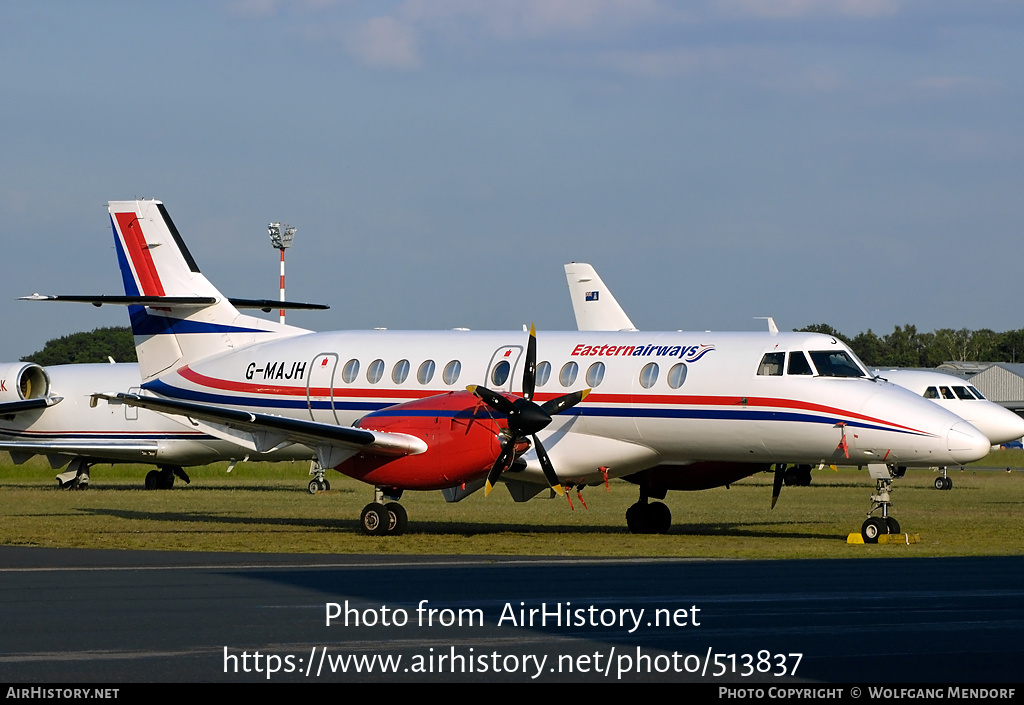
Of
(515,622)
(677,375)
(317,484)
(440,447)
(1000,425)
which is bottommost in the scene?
(515,622)

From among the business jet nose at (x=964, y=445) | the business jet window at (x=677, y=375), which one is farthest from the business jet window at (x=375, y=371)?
the business jet nose at (x=964, y=445)

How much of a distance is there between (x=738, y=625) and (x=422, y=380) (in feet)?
50.5

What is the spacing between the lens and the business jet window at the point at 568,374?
25.1 meters

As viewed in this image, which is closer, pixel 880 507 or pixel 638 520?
pixel 880 507

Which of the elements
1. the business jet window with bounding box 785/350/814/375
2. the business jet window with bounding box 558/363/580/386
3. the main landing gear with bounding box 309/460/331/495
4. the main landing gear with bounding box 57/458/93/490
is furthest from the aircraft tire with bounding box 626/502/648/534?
the main landing gear with bounding box 57/458/93/490

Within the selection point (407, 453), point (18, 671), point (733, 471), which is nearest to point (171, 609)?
point (18, 671)

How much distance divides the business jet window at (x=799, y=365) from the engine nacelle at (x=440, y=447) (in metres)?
4.91

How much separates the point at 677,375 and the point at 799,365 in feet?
6.94

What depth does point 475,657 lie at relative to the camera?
390 inches

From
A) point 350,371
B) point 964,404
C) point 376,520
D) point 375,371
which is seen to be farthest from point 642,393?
point 964,404

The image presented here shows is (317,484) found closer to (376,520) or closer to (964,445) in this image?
(376,520)

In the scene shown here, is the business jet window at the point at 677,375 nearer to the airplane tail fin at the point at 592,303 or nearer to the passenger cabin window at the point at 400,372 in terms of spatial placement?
the passenger cabin window at the point at 400,372

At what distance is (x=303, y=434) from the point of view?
23656 millimetres
